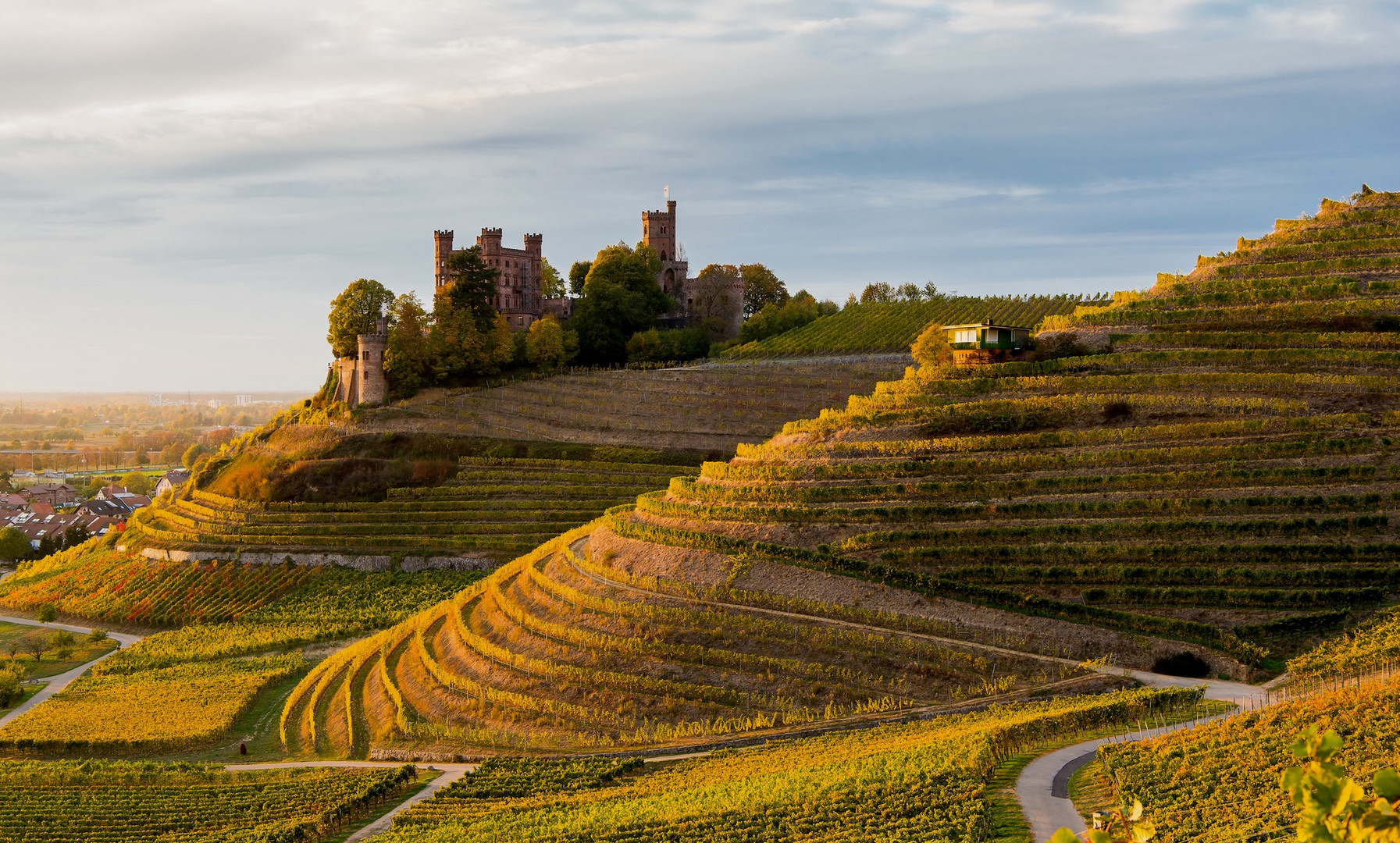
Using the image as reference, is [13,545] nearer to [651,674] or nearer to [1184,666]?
[651,674]

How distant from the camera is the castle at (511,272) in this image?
104125 millimetres

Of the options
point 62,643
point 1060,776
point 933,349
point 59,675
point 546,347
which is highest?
point 546,347

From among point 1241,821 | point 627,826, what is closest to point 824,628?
point 627,826

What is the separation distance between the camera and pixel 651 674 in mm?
43688

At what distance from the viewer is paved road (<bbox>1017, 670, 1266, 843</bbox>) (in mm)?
26562

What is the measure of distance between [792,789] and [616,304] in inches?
2853

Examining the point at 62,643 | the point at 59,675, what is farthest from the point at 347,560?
the point at 59,675

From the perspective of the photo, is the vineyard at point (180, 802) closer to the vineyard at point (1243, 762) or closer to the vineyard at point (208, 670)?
the vineyard at point (208, 670)

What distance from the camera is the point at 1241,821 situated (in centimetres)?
2242

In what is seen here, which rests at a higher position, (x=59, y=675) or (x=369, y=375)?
(x=369, y=375)

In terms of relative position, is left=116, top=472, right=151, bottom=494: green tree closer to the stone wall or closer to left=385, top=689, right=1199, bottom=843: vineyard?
the stone wall

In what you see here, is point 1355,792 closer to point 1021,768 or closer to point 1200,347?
point 1021,768

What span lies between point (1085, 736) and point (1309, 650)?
12.4 metres

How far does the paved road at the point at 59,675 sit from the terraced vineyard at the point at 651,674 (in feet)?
54.7
